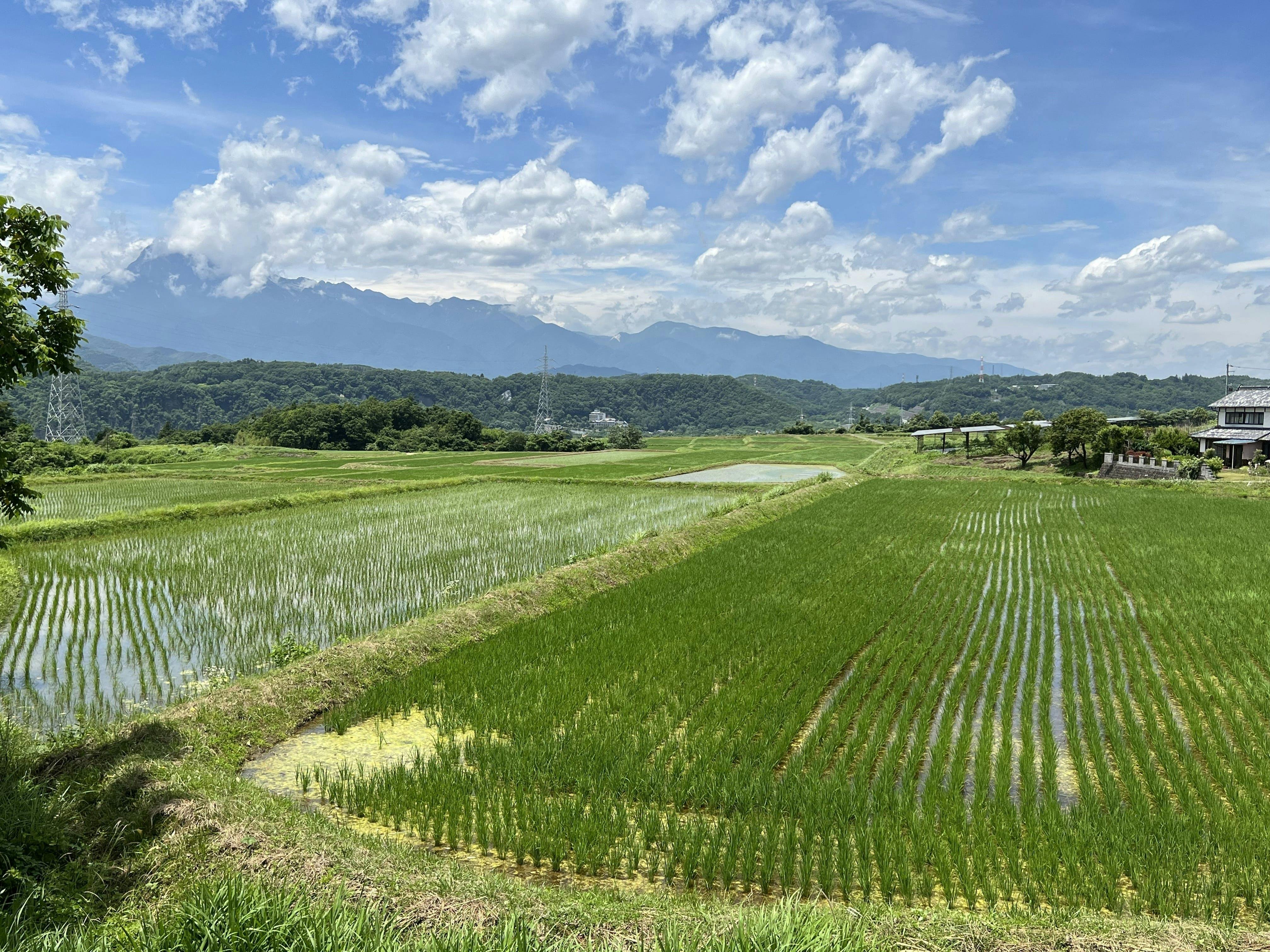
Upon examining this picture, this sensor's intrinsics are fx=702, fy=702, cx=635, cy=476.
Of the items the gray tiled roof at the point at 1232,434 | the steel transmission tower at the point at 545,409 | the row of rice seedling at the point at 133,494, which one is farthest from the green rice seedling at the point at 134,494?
the steel transmission tower at the point at 545,409

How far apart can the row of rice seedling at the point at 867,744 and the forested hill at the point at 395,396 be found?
260 feet

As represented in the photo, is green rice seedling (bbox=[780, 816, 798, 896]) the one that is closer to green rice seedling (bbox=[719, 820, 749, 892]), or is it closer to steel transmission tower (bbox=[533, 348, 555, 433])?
green rice seedling (bbox=[719, 820, 749, 892])

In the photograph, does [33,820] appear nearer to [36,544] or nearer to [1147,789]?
[1147,789]

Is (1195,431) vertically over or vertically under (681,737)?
over

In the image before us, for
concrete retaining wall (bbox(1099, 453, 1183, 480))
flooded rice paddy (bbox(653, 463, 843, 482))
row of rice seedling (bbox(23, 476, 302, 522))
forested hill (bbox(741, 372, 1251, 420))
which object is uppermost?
forested hill (bbox(741, 372, 1251, 420))

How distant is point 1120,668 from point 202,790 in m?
9.79

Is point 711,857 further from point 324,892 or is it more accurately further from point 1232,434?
point 1232,434

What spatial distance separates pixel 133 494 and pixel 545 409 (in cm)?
8674

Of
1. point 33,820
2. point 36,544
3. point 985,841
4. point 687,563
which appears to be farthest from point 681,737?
point 36,544

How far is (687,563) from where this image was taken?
15000 millimetres

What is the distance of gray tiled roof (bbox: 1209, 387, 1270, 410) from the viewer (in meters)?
37.2

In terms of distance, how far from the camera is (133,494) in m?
25.7

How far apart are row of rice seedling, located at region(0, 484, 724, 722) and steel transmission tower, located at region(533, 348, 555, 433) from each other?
6332cm

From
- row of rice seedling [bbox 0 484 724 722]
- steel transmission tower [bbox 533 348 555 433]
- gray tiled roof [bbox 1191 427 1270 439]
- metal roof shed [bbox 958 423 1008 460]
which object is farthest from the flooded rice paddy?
steel transmission tower [bbox 533 348 555 433]
